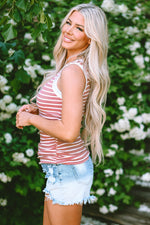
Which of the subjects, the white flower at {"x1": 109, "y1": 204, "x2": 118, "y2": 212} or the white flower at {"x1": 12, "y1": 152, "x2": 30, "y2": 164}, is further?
the white flower at {"x1": 109, "y1": 204, "x2": 118, "y2": 212}

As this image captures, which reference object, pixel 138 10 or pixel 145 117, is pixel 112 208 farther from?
pixel 138 10

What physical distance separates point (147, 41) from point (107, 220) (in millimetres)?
2289

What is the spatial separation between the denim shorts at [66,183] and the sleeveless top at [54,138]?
0.13ft

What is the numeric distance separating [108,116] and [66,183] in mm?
1773

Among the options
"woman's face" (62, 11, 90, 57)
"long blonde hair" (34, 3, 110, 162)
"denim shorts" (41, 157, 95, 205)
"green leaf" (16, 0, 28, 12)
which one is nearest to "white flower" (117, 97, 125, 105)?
"long blonde hair" (34, 3, 110, 162)

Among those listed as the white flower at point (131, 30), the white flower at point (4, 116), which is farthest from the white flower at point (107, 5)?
the white flower at point (4, 116)

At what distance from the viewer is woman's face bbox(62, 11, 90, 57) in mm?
1771

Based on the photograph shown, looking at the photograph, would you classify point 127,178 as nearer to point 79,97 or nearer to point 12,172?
point 12,172

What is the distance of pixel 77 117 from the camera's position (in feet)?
5.06

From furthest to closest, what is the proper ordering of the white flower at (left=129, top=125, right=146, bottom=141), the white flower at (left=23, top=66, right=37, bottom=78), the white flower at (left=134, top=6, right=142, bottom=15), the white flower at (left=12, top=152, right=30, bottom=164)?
the white flower at (left=134, top=6, right=142, bottom=15)
the white flower at (left=129, top=125, right=146, bottom=141)
the white flower at (left=23, top=66, right=37, bottom=78)
the white flower at (left=12, top=152, right=30, bottom=164)

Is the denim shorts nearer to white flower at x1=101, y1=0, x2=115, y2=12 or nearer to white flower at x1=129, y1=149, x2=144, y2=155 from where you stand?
white flower at x1=101, y1=0, x2=115, y2=12

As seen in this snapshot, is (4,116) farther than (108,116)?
No

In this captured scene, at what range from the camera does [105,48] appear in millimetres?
1798

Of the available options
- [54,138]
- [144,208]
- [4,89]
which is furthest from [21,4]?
[144,208]
